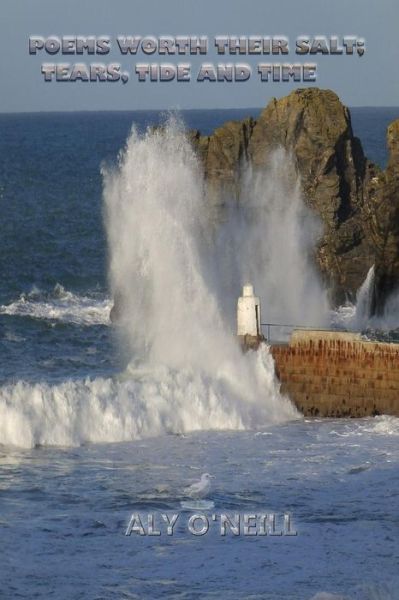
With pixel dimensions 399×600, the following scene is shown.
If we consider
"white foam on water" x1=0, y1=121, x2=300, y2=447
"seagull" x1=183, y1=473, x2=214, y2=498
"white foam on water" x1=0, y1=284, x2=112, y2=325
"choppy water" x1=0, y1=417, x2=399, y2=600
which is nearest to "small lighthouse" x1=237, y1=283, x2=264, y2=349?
"white foam on water" x1=0, y1=121, x2=300, y2=447

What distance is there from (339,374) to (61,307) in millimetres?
15710

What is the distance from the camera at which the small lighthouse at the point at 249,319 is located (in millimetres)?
33406

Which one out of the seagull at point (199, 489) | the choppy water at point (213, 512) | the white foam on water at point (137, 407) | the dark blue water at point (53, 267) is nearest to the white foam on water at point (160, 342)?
the white foam on water at point (137, 407)

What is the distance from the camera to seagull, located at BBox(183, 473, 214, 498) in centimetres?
2572

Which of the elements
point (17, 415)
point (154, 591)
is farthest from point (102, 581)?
point (17, 415)

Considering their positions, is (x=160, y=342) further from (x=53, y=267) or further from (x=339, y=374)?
(x=53, y=267)

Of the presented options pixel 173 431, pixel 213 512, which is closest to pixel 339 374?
pixel 173 431

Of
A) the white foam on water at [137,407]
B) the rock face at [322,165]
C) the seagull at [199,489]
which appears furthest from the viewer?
the rock face at [322,165]

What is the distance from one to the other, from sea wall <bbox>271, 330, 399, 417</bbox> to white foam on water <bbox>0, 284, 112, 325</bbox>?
11.7 metres

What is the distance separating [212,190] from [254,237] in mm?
2030

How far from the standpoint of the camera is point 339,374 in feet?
105

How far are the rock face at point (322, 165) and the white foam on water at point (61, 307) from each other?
14.9 feet

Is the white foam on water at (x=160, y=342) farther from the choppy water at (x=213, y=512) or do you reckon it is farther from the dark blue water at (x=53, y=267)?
the choppy water at (x=213, y=512)

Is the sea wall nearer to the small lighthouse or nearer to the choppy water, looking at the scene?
the choppy water
